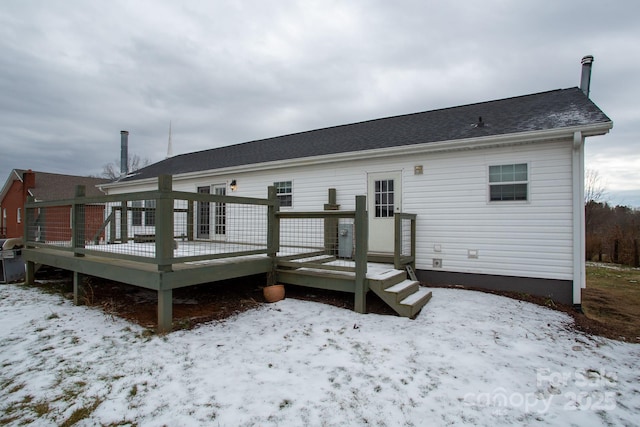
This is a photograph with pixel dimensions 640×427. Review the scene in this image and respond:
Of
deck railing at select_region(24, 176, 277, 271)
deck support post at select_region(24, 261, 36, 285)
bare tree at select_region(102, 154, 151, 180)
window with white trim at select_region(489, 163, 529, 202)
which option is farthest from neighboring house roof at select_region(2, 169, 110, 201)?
window with white trim at select_region(489, 163, 529, 202)

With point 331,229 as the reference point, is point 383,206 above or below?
above

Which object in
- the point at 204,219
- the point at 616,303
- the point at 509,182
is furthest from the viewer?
the point at 204,219

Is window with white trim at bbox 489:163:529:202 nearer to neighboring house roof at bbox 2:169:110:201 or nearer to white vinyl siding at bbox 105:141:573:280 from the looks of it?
white vinyl siding at bbox 105:141:573:280

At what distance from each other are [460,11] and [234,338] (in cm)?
→ 895

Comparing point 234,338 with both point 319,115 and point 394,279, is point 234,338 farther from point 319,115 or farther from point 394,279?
point 319,115

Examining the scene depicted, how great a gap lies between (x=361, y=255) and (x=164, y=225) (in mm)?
2574

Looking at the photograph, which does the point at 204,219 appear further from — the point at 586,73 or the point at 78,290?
the point at 586,73

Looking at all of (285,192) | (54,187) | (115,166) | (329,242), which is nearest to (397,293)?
(329,242)

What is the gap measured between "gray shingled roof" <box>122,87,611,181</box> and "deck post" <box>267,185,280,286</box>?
2.96 metres

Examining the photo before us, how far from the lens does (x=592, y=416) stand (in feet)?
7.39

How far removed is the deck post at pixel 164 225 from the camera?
3.61 m

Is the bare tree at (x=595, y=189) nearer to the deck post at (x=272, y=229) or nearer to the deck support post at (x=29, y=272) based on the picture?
the deck post at (x=272, y=229)

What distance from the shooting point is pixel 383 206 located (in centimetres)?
708

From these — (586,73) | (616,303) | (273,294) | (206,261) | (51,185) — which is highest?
(586,73)
